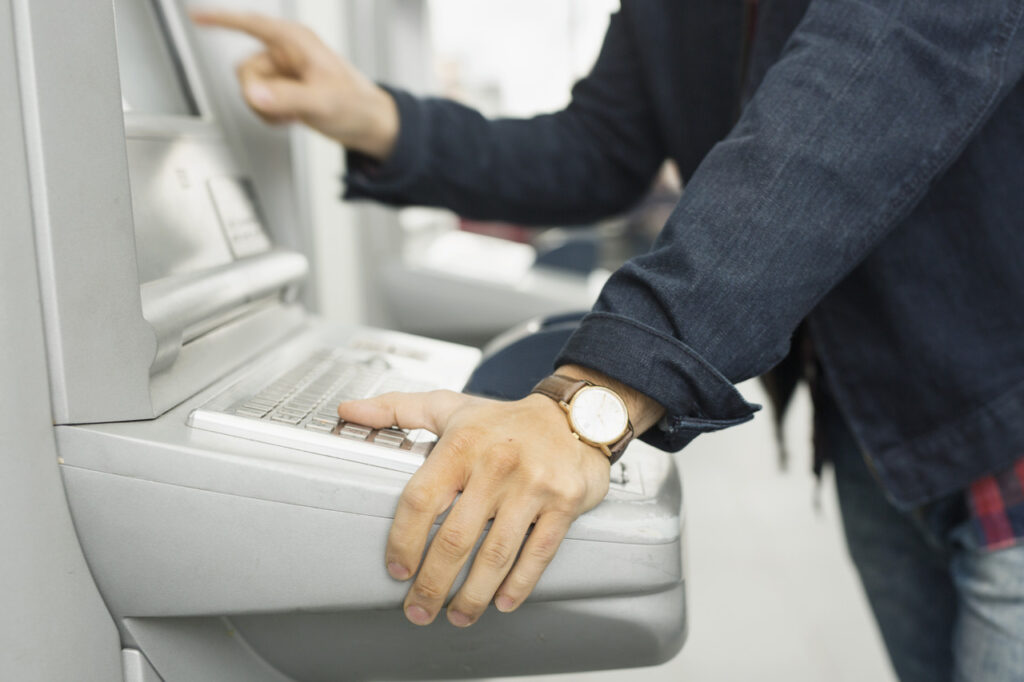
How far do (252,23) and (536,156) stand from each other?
14.7 inches

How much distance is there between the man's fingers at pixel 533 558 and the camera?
508 mm

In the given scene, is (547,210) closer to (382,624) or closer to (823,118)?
(823,118)

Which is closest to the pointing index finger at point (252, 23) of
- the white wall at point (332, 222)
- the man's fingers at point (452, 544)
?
the white wall at point (332, 222)

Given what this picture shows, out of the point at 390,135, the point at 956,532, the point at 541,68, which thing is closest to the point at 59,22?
the point at 390,135

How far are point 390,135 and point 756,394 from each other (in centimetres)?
270

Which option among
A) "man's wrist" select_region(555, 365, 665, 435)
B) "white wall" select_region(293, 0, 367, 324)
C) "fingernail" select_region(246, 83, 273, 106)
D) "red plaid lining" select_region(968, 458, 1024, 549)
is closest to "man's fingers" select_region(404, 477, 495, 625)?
"man's wrist" select_region(555, 365, 665, 435)

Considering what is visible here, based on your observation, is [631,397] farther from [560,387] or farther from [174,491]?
[174,491]

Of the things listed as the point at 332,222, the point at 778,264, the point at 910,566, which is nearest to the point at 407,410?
the point at 778,264

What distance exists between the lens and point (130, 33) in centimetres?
88

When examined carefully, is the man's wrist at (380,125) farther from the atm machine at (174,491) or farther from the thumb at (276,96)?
the atm machine at (174,491)

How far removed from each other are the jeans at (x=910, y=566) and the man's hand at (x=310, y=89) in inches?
24.4

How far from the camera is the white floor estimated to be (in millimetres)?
1704

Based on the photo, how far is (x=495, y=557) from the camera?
1.65ft

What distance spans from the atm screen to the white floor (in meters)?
1.11
